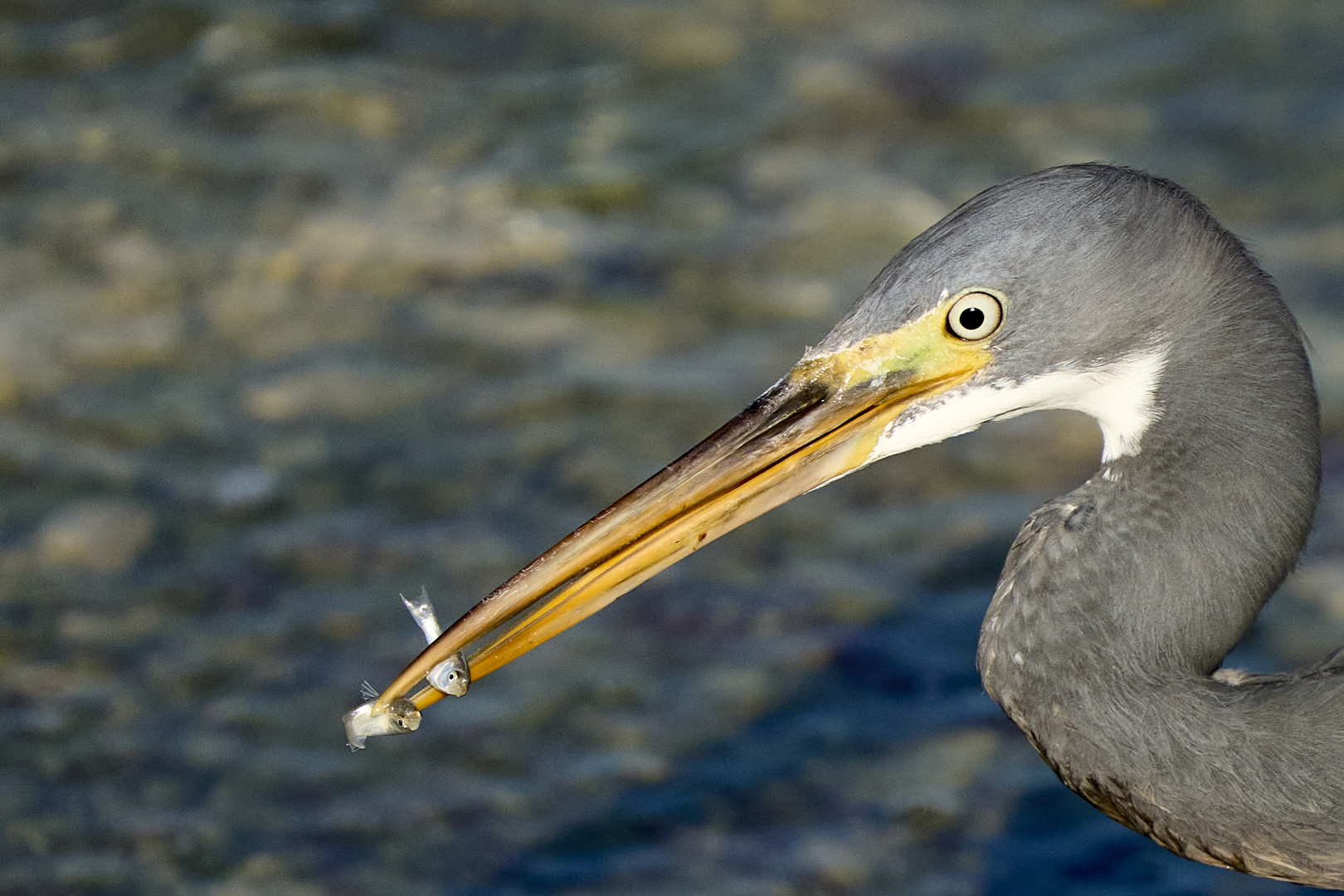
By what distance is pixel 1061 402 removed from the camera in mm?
3221

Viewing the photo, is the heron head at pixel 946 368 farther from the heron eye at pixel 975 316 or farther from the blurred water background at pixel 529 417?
the blurred water background at pixel 529 417

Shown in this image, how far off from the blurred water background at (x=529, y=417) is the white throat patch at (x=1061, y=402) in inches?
61.2

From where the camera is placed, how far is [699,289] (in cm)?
637

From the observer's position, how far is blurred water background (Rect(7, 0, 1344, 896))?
4535 mm

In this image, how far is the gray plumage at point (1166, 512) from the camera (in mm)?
3035

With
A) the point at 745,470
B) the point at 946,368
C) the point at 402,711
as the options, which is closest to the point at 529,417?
the point at 402,711

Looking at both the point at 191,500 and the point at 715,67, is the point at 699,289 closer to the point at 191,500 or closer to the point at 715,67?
the point at 715,67

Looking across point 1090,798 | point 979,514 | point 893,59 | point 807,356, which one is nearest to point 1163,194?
point 807,356

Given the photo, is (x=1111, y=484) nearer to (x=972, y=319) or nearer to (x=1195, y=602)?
(x=1195, y=602)

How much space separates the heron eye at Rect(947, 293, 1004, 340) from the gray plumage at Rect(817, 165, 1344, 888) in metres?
0.03

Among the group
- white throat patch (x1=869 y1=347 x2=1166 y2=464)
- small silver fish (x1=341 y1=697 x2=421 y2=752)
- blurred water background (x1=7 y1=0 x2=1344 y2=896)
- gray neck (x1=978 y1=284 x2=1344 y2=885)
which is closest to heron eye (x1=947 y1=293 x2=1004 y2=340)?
white throat patch (x1=869 y1=347 x2=1166 y2=464)

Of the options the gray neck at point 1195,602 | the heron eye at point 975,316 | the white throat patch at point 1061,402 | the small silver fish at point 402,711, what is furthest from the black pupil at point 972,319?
the small silver fish at point 402,711

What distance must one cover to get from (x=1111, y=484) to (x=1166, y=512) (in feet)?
0.39

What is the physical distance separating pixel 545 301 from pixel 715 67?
1.51m
